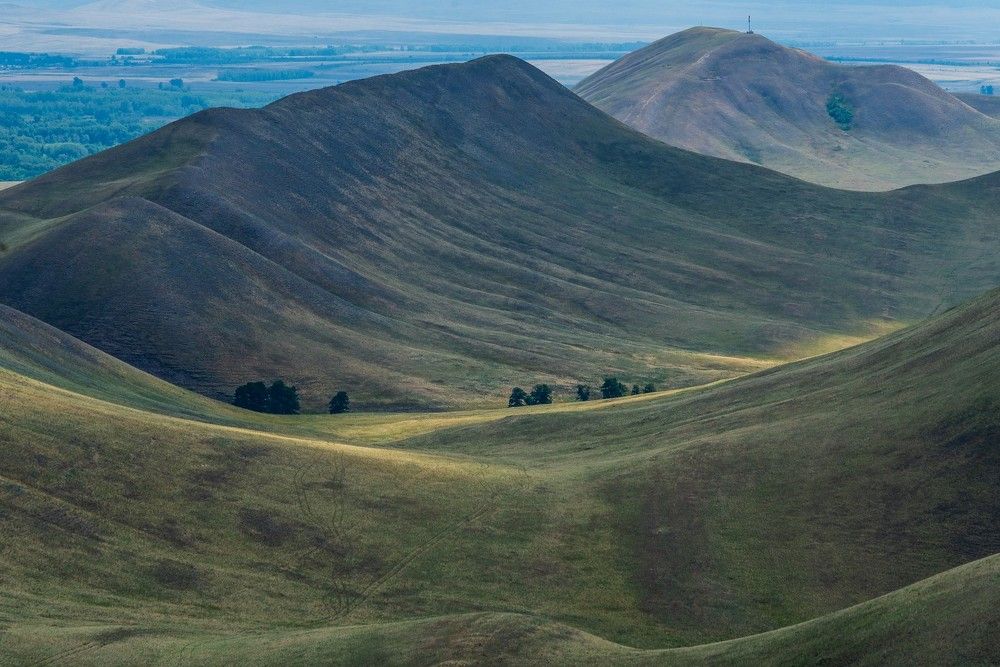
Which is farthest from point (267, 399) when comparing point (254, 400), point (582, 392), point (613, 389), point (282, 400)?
point (613, 389)

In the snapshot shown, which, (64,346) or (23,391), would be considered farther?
(64,346)

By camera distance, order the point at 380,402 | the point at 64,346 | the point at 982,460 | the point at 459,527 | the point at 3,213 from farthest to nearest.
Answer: the point at 3,213 < the point at 380,402 < the point at 64,346 < the point at 459,527 < the point at 982,460

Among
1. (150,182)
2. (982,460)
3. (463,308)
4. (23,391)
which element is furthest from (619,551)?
(150,182)

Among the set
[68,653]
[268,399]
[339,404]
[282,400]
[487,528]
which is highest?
[68,653]

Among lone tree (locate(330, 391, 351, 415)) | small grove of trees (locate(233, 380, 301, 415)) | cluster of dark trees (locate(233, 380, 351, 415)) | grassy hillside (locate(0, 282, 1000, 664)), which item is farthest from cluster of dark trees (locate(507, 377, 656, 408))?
grassy hillside (locate(0, 282, 1000, 664))

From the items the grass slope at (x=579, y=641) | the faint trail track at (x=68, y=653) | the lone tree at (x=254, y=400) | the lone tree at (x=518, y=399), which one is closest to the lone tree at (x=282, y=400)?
the lone tree at (x=254, y=400)

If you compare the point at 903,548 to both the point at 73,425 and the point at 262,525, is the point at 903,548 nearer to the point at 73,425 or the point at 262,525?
the point at 262,525

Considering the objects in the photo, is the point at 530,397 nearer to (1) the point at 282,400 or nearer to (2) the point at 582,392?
(2) the point at 582,392

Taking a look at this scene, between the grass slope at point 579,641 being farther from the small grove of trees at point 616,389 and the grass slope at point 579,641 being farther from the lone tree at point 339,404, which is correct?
the small grove of trees at point 616,389
